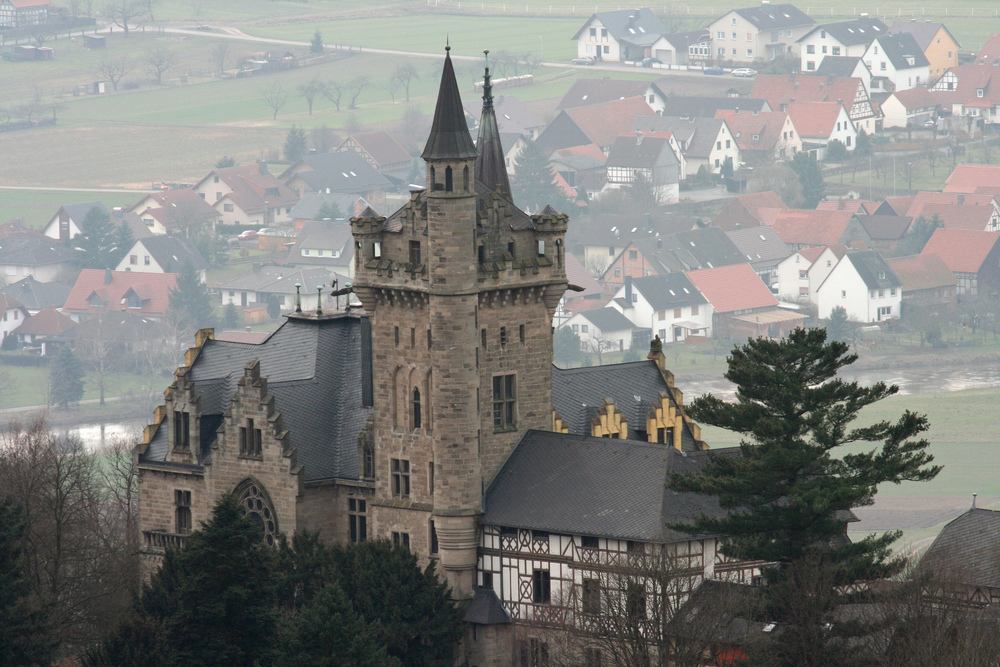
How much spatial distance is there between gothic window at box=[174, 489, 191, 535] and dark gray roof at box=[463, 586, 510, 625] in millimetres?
13839

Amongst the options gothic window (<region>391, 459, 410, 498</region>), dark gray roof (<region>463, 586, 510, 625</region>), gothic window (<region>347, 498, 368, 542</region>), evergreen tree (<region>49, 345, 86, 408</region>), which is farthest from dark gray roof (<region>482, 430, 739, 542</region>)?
evergreen tree (<region>49, 345, 86, 408</region>)

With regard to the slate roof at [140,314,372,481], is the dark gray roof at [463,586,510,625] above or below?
below

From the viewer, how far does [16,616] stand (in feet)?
219

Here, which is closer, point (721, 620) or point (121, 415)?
point (721, 620)

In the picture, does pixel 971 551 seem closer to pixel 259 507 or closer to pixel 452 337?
pixel 452 337

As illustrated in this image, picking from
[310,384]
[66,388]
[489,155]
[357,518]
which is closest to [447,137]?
[489,155]

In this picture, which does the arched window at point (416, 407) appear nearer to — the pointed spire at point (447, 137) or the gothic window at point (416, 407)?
the gothic window at point (416, 407)

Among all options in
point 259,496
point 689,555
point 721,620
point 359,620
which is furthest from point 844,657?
point 259,496

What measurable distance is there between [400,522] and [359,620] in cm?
1460

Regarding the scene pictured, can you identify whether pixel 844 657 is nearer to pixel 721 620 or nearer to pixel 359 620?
pixel 721 620

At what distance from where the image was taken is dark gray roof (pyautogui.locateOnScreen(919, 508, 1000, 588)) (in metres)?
71.9

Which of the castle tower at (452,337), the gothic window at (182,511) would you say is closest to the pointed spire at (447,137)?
the castle tower at (452,337)

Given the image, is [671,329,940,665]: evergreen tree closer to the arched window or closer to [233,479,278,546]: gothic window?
the arched window

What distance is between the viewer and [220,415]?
8525 centimetres
